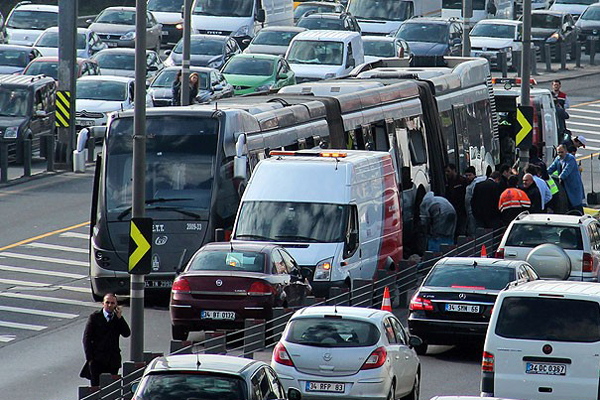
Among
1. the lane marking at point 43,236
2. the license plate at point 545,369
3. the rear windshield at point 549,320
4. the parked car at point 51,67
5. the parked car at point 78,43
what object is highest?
the parked car at point 78,43

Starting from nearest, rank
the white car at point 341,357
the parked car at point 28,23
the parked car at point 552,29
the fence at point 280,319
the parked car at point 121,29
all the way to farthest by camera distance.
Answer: the fence at point 280,319 < the white car at point 341,357 < the parked car at point 28,23 < the parked car at point 121,29 < the parked car at point 552,29

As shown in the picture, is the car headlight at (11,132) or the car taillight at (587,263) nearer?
the car taillight at (587,263)

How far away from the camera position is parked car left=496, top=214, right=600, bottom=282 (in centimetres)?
2633

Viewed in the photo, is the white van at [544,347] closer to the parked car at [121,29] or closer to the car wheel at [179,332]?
the car wheel at [179,332]

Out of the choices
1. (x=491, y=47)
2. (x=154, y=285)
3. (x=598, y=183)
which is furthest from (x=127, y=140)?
(x=491, y=47)

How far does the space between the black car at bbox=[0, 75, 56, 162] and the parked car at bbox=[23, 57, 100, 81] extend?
5.54 metres

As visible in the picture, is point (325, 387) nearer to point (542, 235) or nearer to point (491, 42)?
point (542, 235)

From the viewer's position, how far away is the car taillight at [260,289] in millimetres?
22703

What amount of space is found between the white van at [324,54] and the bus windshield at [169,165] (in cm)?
2377

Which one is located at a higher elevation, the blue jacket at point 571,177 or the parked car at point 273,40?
the parked car at point 273,40

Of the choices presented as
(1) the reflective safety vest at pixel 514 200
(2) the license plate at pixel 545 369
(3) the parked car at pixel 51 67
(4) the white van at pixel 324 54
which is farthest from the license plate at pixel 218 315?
(4) the white van at pixel 324 54

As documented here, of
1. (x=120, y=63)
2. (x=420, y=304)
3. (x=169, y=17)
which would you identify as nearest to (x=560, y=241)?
(x=420, y=304)

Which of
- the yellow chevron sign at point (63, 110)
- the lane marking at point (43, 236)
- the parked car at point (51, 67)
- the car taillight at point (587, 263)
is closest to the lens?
the car taillight at point (587, 263)

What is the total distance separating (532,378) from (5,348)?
29.1ft
